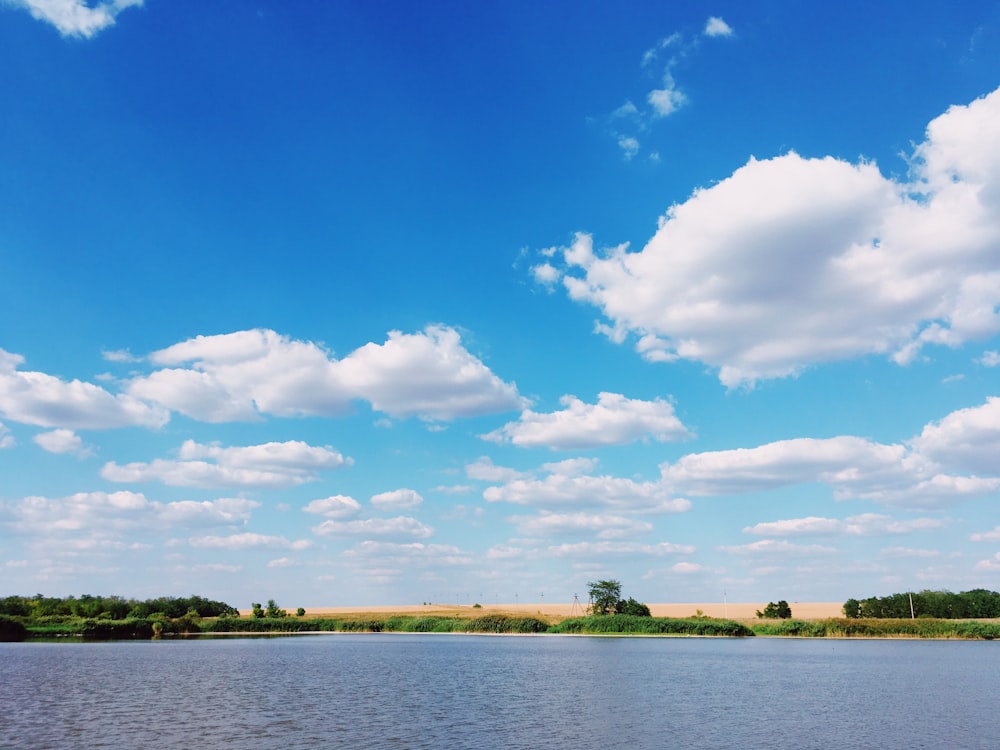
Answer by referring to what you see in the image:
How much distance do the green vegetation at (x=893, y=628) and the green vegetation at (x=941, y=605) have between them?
17200 mm

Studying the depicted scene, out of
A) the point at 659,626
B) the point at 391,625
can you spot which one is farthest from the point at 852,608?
the point at 391,625

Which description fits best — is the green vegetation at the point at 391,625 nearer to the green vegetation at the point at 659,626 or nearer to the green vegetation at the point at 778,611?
the green vegetation at the point at 659,626

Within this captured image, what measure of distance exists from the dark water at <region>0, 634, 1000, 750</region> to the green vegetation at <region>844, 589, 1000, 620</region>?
214 ft

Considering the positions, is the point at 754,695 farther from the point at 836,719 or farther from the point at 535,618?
the point at 535,618

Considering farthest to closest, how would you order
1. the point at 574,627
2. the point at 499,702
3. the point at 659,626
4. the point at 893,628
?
the point at 574,627 → the point at 659,626 → the point at 893,628 → the point at 499,702

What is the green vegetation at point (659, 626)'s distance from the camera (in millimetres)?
140875

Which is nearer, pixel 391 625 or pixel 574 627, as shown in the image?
pixel 574 627

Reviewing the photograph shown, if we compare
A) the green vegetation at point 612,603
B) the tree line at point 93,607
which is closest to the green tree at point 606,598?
the green vegetation at point 612,603

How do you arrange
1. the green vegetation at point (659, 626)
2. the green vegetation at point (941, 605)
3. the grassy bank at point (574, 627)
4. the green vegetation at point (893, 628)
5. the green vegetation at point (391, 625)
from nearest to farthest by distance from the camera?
the green vegetation at point (893, 628) < the grassy bank at point (574, 627) < the green vegetation at point (659, 626) < the green vegetation at point (941, 605) < the green vegetation at point (391, 625)

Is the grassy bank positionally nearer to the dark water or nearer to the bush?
the bush

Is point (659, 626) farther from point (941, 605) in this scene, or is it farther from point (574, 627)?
point (941, 605)

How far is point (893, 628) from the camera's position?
132875 mm

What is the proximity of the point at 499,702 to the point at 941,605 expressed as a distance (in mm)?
136838

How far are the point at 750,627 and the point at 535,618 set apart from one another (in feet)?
139
